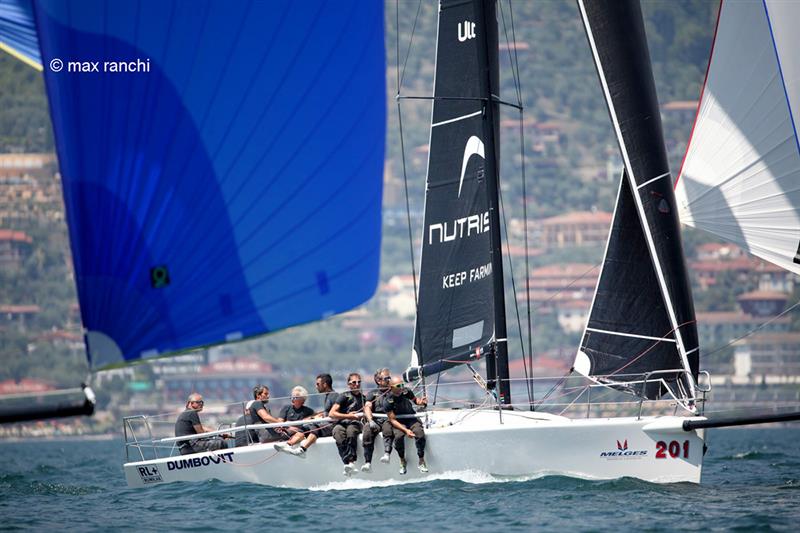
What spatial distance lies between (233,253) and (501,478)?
2864mm

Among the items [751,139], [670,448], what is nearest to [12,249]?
[751,139]

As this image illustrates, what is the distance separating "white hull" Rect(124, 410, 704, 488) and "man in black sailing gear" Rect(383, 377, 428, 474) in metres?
0.10

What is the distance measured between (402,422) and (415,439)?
225 millimetres

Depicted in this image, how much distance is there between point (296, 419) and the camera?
41.1 feet

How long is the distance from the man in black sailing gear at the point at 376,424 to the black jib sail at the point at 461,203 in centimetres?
97

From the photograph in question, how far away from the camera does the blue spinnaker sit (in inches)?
411

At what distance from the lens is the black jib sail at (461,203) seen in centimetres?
1282

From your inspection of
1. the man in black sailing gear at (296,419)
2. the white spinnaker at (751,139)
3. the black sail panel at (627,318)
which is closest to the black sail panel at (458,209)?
the black sail panel at (627,318)

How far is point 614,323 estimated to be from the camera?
12609 millimetres

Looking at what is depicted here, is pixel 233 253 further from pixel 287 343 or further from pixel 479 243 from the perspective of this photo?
pixel 287 343

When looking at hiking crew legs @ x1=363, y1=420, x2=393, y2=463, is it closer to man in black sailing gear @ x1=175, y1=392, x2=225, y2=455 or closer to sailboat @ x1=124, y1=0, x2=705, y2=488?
→ sailboat @ x1=124, y1=0, x2=705, y2=488

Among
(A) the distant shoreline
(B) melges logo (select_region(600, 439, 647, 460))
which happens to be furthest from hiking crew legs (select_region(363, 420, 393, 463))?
(A) the distant shoreline

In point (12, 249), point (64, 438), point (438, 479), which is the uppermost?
point (12, 249)

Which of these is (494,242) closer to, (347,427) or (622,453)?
(347,427)
